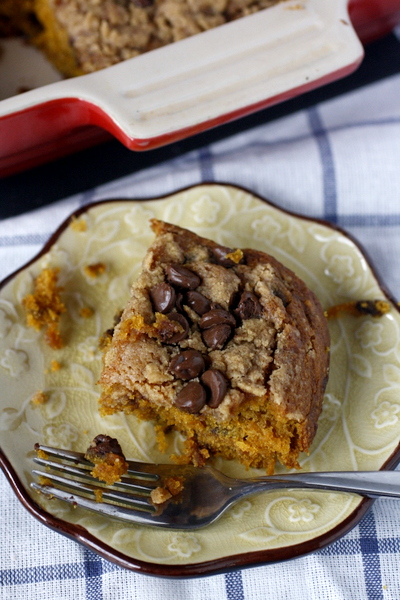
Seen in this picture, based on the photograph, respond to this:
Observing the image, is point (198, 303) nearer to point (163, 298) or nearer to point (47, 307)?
point (163, 298)

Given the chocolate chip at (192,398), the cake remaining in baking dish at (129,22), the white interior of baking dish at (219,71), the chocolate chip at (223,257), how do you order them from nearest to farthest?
the chocolate chip at (192,398), the chocolate chip at (223,257), the white interior of baking dish at (219,71), the cake remaining in baking dish at (129,22)

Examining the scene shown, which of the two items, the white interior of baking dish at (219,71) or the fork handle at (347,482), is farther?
the white interior of baking dish at (219,71)

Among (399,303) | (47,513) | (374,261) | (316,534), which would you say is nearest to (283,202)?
(374,261)

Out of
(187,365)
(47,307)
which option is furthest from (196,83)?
(187,365)

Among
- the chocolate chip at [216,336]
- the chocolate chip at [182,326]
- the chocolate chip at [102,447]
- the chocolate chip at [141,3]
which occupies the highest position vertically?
the chocolate chip at [141,3]

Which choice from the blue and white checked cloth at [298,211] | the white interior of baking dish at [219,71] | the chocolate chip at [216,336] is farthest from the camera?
the white interior of baking dish at [219,71]

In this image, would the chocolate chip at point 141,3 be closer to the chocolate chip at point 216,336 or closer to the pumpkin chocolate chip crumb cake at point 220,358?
the pumpkin chocolate chip crumb cake at point 220,358

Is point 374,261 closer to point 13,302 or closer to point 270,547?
point 270,547

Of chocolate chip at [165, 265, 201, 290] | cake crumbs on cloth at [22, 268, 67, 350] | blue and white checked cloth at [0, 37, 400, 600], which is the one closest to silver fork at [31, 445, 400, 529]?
blue and white checked cloth at [0, 37, 400, 600]

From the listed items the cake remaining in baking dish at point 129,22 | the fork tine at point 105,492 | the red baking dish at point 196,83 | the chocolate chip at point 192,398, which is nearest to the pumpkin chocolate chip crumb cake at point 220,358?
the chocolate chip at point 192,398
